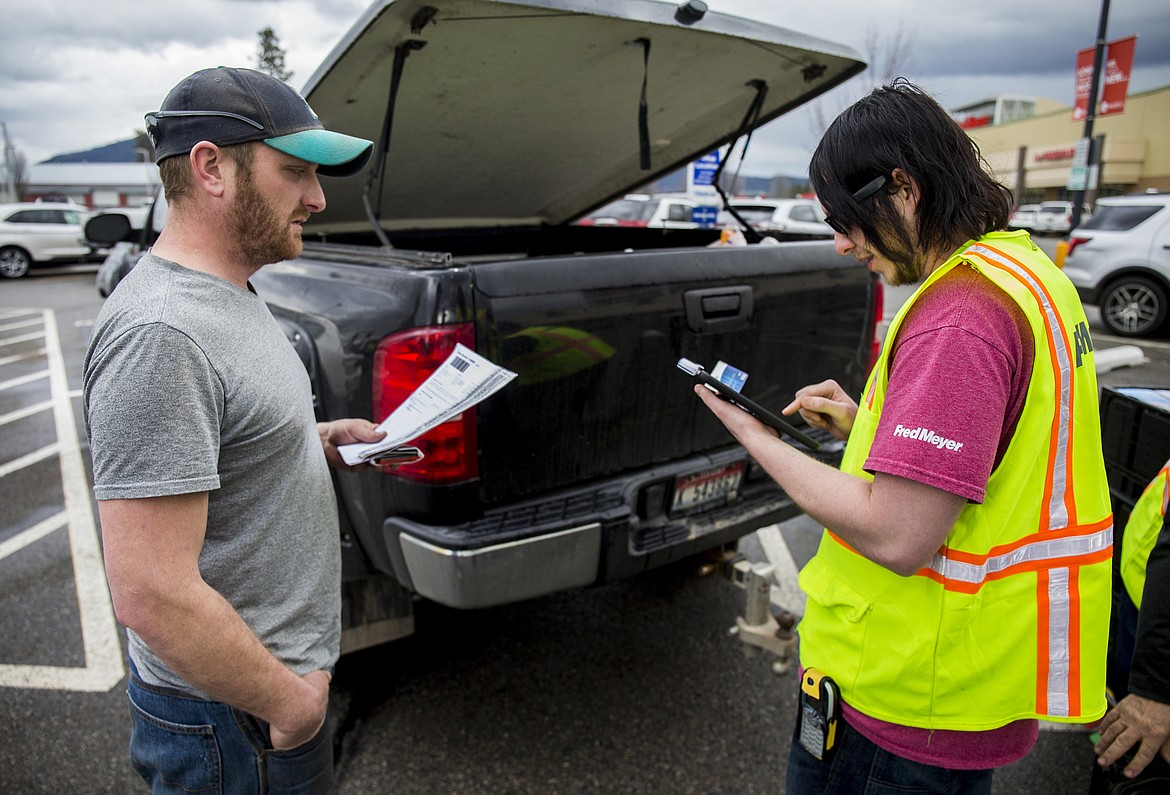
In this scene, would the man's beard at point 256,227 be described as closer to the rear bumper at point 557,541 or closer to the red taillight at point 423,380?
the red taillight at point 423,380

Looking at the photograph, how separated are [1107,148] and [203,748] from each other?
158ft

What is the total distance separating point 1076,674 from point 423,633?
8.43ft

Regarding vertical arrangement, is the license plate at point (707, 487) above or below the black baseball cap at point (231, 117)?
below

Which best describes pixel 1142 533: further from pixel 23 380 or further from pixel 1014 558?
pixel 23 380

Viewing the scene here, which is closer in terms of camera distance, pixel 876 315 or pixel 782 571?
pixel 876 315

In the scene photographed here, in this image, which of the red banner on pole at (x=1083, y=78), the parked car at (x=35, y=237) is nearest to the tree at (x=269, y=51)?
the parked car at (x=35, y=237)

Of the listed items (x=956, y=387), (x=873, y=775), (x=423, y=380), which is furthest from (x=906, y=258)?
(x=423, y=380)

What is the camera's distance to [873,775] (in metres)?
1.37

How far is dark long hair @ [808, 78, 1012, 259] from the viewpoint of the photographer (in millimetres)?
1210

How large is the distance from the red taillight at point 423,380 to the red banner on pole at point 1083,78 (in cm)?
1566

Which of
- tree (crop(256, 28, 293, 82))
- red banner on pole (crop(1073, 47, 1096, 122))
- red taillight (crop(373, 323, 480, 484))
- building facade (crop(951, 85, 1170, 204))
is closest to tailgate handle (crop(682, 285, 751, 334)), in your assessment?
red taillight (crop(373, 323, 480, 484))

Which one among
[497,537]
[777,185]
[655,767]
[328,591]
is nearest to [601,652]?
[655,767]

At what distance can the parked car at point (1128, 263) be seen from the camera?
9625mm

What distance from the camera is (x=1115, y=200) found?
10.3 meters
